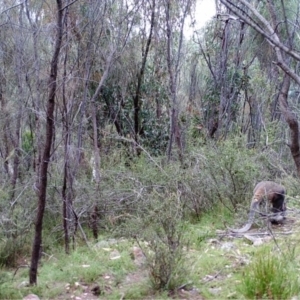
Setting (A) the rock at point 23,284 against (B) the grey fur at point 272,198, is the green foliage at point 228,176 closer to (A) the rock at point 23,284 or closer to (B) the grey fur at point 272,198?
(B) the grey fur at point 272,198

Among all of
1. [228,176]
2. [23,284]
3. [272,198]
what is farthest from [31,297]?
[228,176]

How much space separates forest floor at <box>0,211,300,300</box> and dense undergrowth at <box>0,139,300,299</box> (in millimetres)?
12

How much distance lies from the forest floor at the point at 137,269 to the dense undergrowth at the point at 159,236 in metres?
0.01

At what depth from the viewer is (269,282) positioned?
137 inches

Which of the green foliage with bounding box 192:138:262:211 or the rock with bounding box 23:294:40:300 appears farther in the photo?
the green foliage with bounding box 192:138:262:211

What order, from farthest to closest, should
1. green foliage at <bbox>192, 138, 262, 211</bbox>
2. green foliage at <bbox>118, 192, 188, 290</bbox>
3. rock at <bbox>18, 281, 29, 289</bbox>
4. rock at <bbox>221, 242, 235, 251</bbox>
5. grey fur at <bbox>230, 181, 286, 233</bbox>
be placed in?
green foliage at <bbox>192, 138, 262, 211</bbox>, grey fur at <bbox>230, 181, 286, 233</bbox>, rock at <bbox>221, 242, 235, 251</bbox>, rock at <bbox>18, 281, 29, 289</bbox>, green foliage at <bbox>118, 192, 188, 290</bbox>

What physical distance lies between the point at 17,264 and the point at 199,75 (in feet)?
29.7

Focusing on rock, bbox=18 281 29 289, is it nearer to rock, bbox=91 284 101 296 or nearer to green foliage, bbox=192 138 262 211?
rock, bbox=91 284 101 296

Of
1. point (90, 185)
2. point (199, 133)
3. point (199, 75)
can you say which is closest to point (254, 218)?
point (90, 185)

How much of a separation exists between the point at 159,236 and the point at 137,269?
0.77m

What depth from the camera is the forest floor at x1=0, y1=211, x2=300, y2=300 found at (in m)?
3.93

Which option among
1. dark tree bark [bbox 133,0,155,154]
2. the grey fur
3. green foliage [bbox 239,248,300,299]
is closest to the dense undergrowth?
green foliage [bbox 239,248,300,299]

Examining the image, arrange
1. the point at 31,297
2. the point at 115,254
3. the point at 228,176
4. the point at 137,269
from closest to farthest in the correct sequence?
the point at 31,297 < the point at 137,269 < the point at 115,254 < the point at 228,176

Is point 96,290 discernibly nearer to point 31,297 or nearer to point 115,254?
point 31,297
